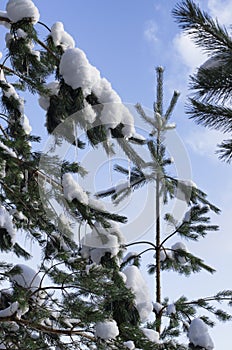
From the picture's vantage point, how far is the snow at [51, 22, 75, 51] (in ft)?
13.6

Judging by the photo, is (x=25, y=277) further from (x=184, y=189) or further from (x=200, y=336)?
(x=184, y=189)

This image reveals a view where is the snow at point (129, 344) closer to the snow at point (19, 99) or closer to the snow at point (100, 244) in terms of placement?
the snow at point (100, 244)

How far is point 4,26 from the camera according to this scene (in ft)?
13.0

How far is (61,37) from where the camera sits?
165 inches

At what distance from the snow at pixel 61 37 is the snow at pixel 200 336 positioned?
4415 mm

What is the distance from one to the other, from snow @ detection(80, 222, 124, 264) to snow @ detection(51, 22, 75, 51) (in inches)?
74.6

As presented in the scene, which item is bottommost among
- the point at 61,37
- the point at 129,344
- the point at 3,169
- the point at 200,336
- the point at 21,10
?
the point at 129,344

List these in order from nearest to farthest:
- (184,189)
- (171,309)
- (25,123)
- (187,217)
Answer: (25,123) < (171,309) < (187,217) < (184,189)

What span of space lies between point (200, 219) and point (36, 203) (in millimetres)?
4385

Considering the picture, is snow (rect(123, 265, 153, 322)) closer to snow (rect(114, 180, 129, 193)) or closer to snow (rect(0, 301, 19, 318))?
snow (rect(0, 301, 19, 318))

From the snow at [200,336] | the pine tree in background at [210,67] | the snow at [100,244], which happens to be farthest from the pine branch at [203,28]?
the snow at [200,336]

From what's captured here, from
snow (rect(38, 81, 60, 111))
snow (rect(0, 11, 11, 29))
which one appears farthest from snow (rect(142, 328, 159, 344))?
snow (rect(0, 11, 11, 29))

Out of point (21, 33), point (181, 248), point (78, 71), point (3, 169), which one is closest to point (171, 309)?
point (181, 248)

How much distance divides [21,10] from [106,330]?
288 cm
